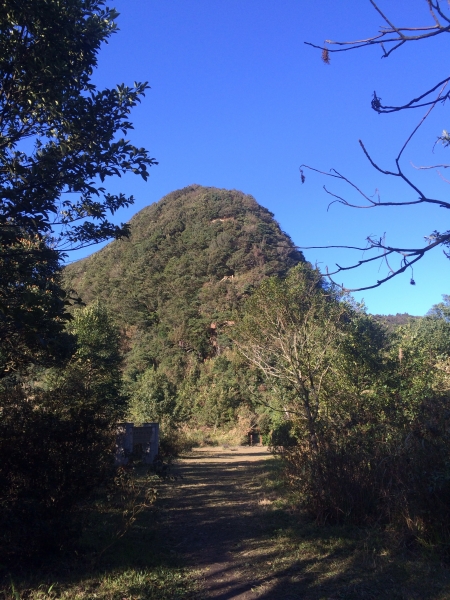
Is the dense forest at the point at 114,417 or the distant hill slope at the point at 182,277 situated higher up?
the distant hill slope at the point at 182,277

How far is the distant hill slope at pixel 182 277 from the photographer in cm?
5259

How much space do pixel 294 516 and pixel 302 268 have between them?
6968 millimetres

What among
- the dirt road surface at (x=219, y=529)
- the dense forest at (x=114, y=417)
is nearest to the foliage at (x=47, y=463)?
the dense forest at (x=114, y=417)

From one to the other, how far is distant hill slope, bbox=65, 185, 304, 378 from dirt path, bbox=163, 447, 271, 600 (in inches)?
1313

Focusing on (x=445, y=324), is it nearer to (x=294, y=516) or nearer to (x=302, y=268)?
(x=302, y=268)

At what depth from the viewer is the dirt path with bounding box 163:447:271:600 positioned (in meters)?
5.32

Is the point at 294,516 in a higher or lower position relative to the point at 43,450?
lower

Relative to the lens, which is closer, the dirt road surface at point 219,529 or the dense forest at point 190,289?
the dirt road surface at point 219,529

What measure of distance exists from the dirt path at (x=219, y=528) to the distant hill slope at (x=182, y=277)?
33.3 meters

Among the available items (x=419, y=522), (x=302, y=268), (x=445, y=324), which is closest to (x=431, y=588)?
(x=419, y=522)

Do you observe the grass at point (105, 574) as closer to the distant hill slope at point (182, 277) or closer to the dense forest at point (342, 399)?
the dense forest at point (342, 399)

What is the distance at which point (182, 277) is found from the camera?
60.6m

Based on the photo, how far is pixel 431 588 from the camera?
464 cm

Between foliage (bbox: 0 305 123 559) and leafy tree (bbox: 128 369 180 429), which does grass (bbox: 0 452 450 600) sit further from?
leafy tree (bbox: 128 369 180 429)
